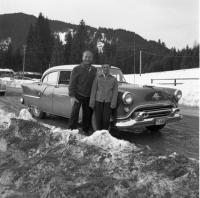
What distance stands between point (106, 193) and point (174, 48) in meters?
117

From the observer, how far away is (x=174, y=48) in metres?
117

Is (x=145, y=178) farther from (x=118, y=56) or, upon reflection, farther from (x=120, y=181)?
(x=118, y=56)

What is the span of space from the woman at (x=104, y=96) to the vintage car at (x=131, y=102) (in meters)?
0.19

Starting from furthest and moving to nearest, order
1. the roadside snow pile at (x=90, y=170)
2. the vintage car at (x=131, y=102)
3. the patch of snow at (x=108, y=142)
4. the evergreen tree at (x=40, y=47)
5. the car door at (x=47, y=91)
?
the evergreen tree at (x=40, y=47) < the car door at (x=47, y=91) < the vintage car at (x=131, y=102) < the patch of snow at (x=108, y=142) < the roadside snow pile at (x=90, y=170)

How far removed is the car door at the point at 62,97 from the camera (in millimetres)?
8219

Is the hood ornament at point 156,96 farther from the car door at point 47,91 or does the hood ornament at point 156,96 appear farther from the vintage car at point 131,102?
the car door at point 47,91

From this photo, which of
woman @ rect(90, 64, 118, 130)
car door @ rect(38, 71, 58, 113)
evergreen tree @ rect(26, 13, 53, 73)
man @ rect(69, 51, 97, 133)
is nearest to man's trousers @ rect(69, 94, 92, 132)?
man @ rect(69, 51, 97, 133)

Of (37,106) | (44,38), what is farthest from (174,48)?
(37,106)

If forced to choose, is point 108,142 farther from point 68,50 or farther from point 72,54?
point 68,50

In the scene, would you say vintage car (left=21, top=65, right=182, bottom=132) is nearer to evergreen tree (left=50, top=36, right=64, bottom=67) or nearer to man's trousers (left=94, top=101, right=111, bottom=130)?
man's trousers (left=94, top=101, right=111, bottom=130)

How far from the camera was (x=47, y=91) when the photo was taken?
9055 millimetres

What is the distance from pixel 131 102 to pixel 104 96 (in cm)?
55

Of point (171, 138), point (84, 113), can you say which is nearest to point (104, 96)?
point (84, 113)

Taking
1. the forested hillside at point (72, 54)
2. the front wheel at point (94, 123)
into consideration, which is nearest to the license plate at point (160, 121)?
the front wheel at point (94, 123)
